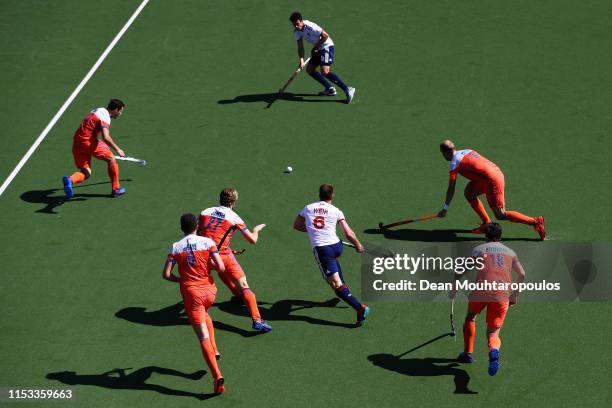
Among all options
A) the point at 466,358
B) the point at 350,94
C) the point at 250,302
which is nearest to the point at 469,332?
the point at 466,358

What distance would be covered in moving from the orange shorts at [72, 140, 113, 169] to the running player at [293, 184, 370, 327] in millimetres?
5118

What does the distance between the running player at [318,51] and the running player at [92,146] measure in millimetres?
5160

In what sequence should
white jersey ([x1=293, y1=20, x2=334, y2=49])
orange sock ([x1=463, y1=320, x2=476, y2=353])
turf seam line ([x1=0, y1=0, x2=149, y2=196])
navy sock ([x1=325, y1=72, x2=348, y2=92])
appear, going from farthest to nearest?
1. white jersey ([x1=293, y1=20, x2=334, y2=49])
2. navy sock ([x1=325, y1=72, x2=348, y2=92])
3. turf seam line ([x1=0, y1=0, x2=149, y2=196])
4. orange sock ([x1=463, y1=320, x2=476, y2=353])

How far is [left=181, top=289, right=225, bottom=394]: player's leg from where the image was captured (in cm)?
1344

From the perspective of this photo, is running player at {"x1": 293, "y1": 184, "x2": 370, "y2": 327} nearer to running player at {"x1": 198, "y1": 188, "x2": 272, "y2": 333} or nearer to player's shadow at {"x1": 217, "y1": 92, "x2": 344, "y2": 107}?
running player at {"x1": 198, "y1": 188, "x2": 272, "y2": 333}

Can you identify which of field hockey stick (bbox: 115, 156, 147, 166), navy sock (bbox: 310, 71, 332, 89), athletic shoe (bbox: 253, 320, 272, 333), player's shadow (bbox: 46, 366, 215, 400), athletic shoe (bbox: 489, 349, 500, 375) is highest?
navy sock (bbox: 310, 71, 332, 89)

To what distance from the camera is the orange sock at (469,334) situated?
554 inches

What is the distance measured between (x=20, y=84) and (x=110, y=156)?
5.84 m

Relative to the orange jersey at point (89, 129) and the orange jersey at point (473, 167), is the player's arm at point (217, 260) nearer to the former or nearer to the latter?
the orange jersey at point (473, 167)

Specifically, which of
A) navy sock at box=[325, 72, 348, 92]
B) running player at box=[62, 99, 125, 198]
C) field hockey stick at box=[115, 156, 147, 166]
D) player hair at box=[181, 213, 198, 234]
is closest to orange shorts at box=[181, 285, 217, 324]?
player hair at box=[181, 213, 198, 234]

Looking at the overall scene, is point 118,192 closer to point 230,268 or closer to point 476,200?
point 230,268

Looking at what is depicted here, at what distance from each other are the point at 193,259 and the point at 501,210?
6.12m

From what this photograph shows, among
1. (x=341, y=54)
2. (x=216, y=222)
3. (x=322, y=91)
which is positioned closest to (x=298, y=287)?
(x=216, y=222)

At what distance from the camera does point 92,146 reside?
61.1ft
